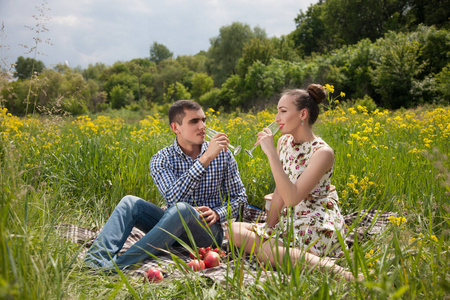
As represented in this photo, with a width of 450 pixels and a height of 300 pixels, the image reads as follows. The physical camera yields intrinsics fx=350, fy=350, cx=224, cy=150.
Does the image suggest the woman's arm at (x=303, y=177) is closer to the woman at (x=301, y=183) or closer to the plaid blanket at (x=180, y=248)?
the woman at (x=301, y=183)

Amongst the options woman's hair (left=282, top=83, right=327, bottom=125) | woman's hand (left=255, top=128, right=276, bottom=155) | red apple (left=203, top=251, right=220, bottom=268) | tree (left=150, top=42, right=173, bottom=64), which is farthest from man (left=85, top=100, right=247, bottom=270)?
tree (left=150, top=42, right=173, bottom=64)

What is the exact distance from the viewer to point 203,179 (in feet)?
9.12

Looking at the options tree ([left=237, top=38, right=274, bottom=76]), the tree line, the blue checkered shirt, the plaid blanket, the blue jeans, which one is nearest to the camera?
the plaid blanket

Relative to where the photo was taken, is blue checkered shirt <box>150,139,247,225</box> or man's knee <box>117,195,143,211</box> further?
blue checkered shirt <box>150,139,247,225</box>

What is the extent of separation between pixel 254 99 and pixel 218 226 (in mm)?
29409

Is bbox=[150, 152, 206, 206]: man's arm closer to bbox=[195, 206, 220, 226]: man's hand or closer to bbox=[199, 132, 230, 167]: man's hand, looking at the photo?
bbox=[199, 132, 230, 167]: man's hand

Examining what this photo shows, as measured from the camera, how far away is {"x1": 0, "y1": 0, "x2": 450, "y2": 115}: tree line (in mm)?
12455

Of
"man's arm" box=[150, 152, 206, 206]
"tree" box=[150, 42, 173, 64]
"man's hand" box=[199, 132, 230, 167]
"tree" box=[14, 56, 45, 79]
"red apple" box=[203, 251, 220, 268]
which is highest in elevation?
"tree" box=[150, 42, 173, 64]

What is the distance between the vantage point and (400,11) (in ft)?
107

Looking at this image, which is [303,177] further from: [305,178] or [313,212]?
[313,212]

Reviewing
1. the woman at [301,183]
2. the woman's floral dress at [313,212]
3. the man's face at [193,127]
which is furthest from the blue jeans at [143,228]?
the man's face at [193,127]

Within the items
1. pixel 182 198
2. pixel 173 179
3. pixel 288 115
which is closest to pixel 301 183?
pixel 288 115

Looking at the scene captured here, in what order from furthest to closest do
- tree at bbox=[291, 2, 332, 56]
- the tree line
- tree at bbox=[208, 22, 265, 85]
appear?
tree at bbox=[208, 22, 265, 85] < tree at bbox=[291, 2, 332, 56] < the tree line

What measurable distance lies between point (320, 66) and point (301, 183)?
24.9 m
